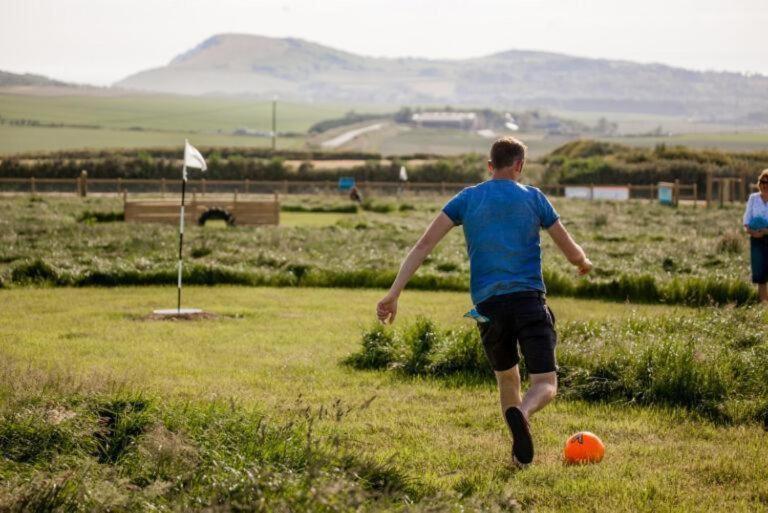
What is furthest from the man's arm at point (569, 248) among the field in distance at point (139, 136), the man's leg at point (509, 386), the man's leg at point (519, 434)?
the field in distance at point (139, 136)

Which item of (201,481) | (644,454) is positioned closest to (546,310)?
(644,454)

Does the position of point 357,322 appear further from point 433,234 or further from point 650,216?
point 650,216

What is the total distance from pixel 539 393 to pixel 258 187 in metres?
59.4

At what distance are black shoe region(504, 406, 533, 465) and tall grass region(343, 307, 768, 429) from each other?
2.57m

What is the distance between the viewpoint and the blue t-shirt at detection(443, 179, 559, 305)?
7285 mm

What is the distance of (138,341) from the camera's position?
13.2m

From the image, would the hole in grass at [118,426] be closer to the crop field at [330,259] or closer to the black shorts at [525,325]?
the black shorts at [525,325]

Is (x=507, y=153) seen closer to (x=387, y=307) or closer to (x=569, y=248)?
(x=569, y=248)

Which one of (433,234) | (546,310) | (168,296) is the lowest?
(168,296)

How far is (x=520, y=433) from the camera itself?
7.12 meters

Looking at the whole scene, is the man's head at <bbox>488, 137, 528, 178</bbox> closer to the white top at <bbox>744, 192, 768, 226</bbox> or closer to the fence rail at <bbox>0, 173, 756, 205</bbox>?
the white top at <bbox>744, 192, 768, 226</bbox>

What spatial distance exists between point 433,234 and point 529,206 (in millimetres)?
682

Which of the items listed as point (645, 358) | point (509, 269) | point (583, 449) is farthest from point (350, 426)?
point (645, 358)

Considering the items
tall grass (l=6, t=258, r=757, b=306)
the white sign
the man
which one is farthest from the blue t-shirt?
the white sign
